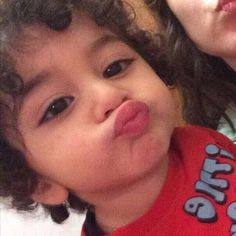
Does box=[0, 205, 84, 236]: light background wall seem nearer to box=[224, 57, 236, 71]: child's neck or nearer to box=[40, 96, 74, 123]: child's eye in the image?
box=[224, 57, 236, 71]: child's neck

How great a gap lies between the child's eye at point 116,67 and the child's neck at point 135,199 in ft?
0.44

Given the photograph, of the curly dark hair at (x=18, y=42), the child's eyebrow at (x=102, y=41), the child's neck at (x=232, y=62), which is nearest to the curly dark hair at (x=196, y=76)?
the child's neck at (x=232, y=62)

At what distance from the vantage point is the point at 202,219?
0.75 m

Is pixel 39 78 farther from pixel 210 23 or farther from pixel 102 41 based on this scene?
pixel 210 23

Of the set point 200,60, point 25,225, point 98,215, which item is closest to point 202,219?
point 98,215

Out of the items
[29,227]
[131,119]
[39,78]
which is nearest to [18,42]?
[39,78]

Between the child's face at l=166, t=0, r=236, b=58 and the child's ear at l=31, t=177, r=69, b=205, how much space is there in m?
0.34

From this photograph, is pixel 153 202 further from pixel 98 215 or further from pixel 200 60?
pixel 200 60

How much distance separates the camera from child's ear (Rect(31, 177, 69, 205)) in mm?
794

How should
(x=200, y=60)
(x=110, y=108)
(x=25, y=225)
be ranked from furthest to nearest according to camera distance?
Answer: (x=25, y=225), (x=200, y=60), (x=110, y=108)

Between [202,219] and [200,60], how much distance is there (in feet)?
1.49

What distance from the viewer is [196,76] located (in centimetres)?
114

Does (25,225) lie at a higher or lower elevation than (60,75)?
lower

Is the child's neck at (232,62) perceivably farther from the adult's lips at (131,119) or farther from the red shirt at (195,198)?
the adult's lips at (131,119)
